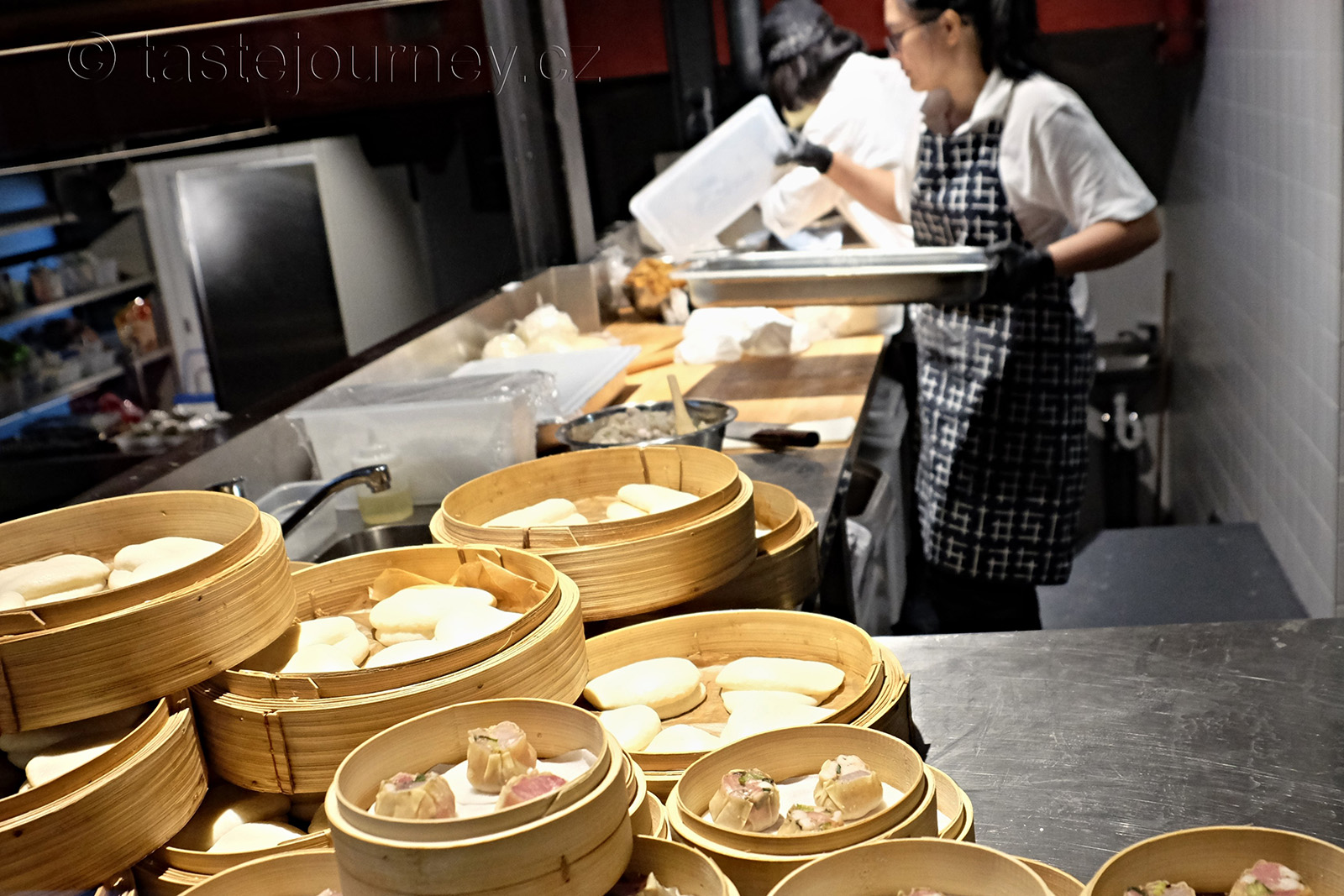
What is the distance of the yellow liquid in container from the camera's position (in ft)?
6.39

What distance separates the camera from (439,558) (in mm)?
1248

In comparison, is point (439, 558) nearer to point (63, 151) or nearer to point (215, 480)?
point (215, 480)

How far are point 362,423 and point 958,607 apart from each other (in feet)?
6.53

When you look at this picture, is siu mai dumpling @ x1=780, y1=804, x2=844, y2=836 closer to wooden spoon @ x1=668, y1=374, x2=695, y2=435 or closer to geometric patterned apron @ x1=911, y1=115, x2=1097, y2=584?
wooden spoon @ x1=668, y1=374, x2=695, y2=435

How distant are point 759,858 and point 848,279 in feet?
Answer: 6.46

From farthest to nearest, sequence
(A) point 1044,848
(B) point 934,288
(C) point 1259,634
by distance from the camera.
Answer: (B) point 934,288 < (C) point 1259,634 < (A) point 1044,848

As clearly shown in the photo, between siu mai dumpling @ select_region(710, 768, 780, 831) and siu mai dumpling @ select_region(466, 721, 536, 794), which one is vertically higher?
siu mai dumpling @ select_region(466, 721, 536, 794)

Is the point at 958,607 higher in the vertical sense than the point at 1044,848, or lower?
lower

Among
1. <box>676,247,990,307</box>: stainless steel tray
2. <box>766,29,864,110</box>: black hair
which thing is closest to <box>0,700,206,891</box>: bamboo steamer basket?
<box>676,247,990,307</box>: stainless steel tray

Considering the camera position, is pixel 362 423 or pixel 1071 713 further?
pixel 362 423

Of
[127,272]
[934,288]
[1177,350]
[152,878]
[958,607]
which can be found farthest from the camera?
[127,272]

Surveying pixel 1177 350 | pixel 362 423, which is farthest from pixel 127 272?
pixel 1177 350

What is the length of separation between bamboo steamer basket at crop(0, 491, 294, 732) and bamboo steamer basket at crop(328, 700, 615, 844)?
7.3 inches

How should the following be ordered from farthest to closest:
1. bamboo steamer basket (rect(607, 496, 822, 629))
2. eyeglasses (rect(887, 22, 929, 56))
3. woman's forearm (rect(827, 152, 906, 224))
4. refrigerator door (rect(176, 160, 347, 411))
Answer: refrigerator door (rect(176, 160, 347, 411)) < woman's forearm (rect(827, 152, 906, 224)) < eyeglasses (rect(887, 22, 929, 56)) < bamboo steamer basket (rect(607, 496, 822, 629))
